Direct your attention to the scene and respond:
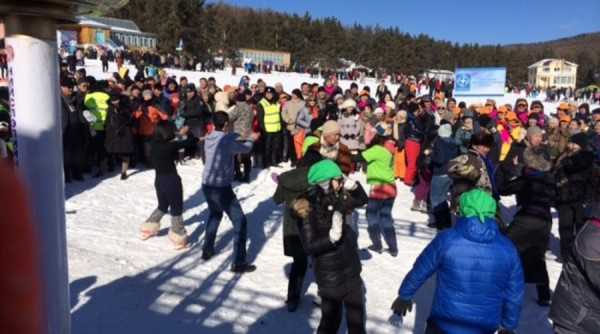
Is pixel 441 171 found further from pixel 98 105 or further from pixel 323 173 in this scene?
pixel 98 105

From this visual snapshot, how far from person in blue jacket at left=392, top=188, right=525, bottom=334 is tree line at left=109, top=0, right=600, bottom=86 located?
2053 inches

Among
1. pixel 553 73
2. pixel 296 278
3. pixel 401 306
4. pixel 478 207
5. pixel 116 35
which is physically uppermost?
pixel 116 35

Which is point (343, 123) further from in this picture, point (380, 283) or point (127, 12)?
point (127, 12)

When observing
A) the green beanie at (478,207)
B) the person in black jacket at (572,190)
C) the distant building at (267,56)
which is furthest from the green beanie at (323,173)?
the distant building at (267,56)

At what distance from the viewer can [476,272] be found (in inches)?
118

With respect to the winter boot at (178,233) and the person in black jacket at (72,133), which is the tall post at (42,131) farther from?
the person in black jacket at (72,133)

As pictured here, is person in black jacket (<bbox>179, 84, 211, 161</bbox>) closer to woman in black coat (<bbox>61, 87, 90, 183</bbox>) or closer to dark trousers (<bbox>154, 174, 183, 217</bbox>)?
woman in black coat (<bbox>61, 87, 90, 183</bbox>)

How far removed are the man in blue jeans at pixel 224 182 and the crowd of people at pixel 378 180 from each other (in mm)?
14

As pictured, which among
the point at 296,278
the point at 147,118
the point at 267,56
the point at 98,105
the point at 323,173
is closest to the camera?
the point at 323,173

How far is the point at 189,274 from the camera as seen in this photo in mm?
5699

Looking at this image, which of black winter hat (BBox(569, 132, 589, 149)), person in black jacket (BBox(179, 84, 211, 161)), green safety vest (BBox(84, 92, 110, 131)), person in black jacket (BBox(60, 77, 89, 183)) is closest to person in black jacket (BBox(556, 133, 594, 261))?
black winter hat (BBox(569, 132, 589, 149))

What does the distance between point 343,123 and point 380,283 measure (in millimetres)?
4663

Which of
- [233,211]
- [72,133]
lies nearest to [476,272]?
[233,211]

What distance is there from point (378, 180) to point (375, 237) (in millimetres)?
842
